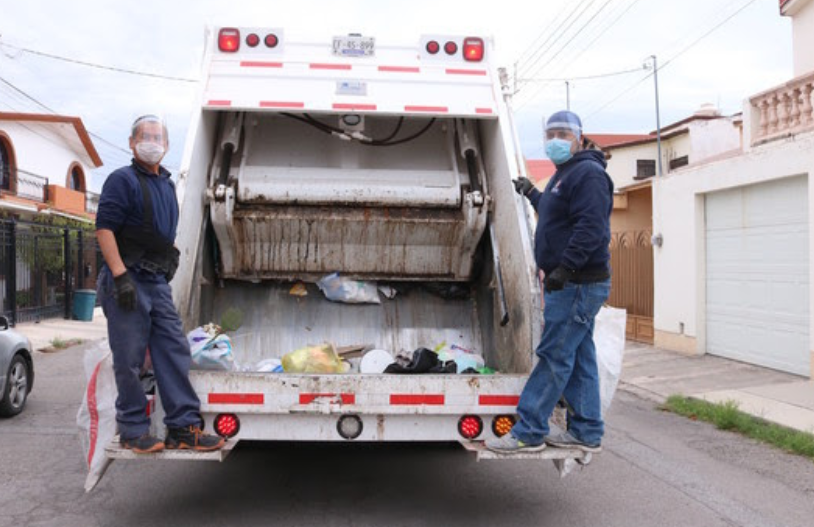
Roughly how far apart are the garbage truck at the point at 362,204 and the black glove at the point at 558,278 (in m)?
0.32

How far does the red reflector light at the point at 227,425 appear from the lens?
3.94 meters

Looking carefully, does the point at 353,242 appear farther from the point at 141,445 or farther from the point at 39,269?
the point at 39,269

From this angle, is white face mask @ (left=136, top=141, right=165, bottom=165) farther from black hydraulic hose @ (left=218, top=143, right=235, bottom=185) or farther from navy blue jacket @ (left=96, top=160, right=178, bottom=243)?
black hydraulic hose @ (left=218, top=143, right=235, bottom=185)

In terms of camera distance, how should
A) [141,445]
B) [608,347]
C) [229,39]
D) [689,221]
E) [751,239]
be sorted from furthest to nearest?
1. [689,221]
2. [751,239]
3. [229,39]
4. [608,347]
5. [141,445]

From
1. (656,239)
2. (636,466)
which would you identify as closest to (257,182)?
(636,466)

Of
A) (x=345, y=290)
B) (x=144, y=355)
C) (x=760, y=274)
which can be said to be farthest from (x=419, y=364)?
(x=760, y=274)

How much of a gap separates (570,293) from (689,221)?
8212 millimetres

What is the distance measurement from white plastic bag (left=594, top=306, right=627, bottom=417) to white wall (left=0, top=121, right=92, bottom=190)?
83.9 ft

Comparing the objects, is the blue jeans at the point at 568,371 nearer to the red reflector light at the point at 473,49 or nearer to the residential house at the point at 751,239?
the red reflector light at the point at 473,49

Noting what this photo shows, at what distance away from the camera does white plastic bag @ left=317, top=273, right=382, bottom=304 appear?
5.84 m

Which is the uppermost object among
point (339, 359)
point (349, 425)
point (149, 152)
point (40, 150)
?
point (40, 150)

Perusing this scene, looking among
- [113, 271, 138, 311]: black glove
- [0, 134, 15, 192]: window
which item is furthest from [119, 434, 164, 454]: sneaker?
[0, 134, 15, 192]: window

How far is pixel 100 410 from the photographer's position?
3.84m

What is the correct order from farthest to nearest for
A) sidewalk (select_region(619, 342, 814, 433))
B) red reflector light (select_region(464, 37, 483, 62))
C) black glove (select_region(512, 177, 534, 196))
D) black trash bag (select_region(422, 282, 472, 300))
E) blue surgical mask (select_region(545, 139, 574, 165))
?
sidewalk (select_region(619, 342, 814, 433)) → black trash bag (select_region(422, 282, 472, 300)) → red reflector light (select_region(464, 37, 483, 62)) → black glove (select_region(512, 177, 534, 196)) → blue surgical mask (select_region(545, 139, 574, 165))
